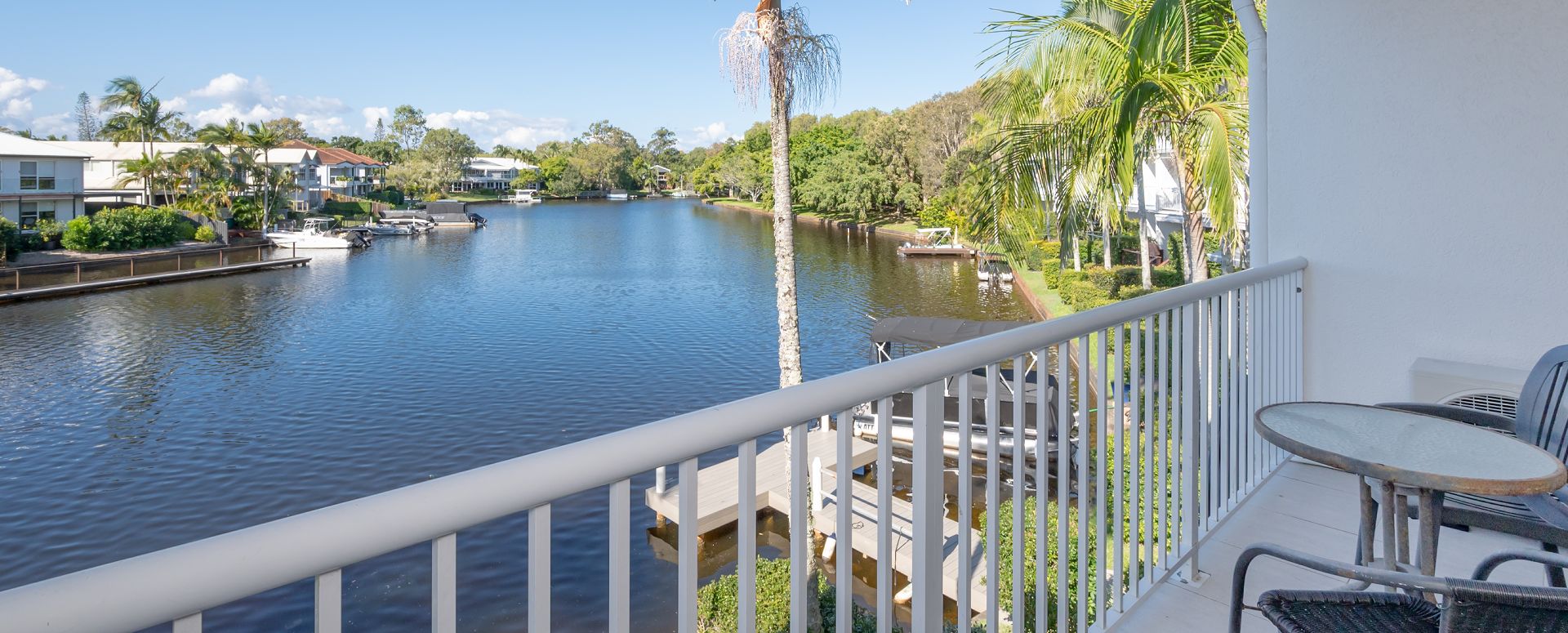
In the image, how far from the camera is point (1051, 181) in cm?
866

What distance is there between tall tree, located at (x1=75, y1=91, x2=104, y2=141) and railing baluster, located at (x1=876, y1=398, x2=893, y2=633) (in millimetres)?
118278

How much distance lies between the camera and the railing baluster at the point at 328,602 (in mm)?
734

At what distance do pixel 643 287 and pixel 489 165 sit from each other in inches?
2919

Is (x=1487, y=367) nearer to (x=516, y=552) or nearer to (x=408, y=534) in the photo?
(x=408, y=534)

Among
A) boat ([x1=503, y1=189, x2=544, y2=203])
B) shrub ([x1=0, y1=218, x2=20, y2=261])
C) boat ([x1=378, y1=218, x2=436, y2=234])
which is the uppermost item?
boat ([x1=503, y1=189, x2=544, y2=203])

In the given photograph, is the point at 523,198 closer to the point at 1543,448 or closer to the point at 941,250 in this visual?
the point at 941,250

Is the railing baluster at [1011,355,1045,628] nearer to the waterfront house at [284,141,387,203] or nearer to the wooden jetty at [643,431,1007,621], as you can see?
the wooden jetty at [643,431,1007,621]

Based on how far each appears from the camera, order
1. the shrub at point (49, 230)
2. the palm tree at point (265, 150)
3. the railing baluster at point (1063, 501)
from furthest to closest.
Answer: the palm tree at point (265, 150), the shrub at point (49, 230), the railing baluster at point (1063, 501)

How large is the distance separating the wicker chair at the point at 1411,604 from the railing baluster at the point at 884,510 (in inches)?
24.7

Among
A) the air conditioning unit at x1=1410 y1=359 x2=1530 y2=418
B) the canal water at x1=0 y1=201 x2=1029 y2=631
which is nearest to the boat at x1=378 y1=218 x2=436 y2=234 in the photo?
the canal water at x1=0 y1=201 x2=1029 y2=631

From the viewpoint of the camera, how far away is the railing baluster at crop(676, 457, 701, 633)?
1.03 meters

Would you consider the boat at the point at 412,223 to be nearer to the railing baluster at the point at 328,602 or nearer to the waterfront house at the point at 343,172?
the waterfront house at the point at 343,172

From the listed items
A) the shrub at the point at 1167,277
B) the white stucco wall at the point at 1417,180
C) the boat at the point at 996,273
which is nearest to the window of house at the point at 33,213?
the boat at the point at 996,273

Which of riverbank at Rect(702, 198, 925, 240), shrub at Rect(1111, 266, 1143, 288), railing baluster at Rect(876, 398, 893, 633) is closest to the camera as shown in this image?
railing baluster at Rect(876, 398, 893, 633)
